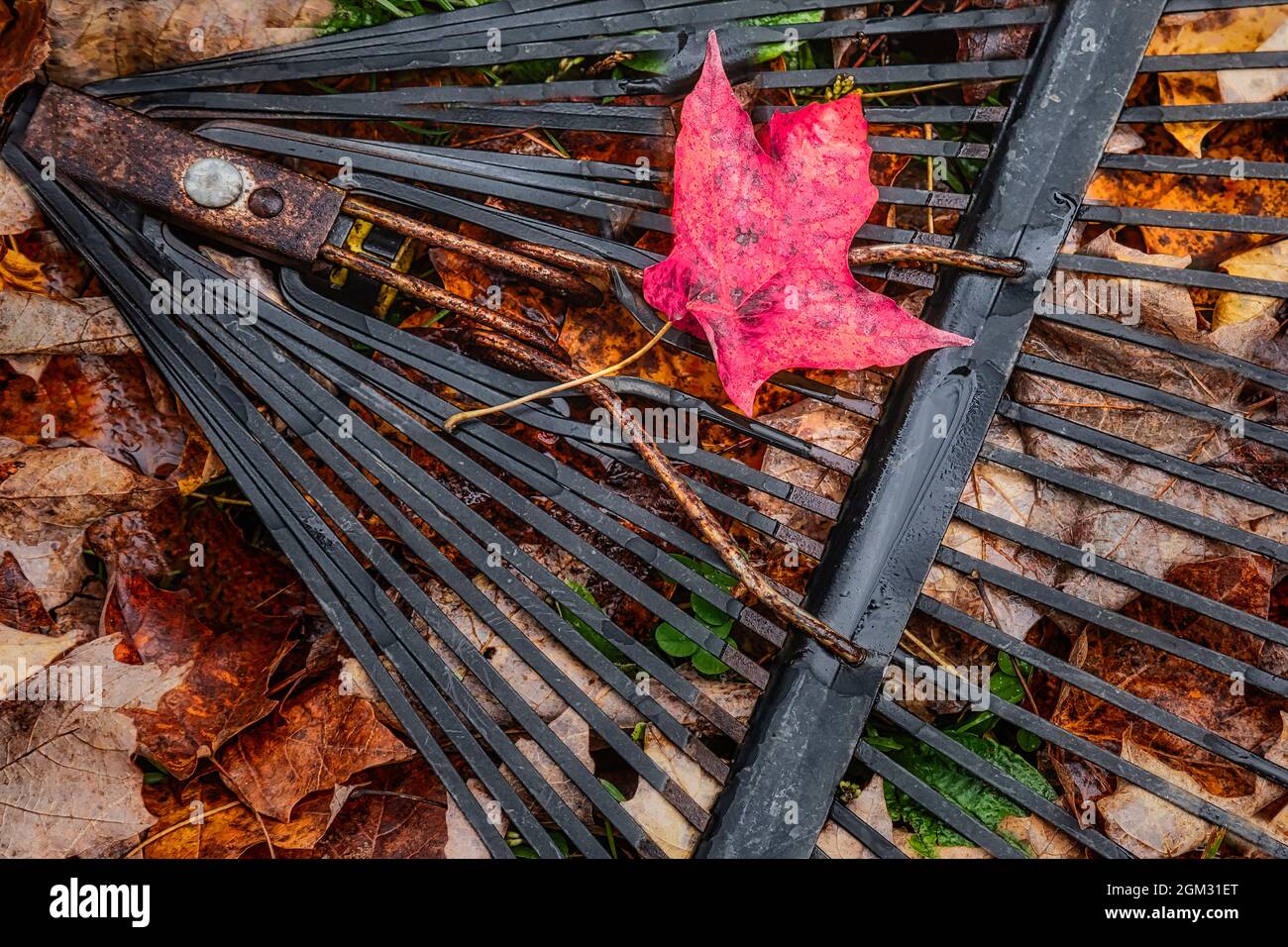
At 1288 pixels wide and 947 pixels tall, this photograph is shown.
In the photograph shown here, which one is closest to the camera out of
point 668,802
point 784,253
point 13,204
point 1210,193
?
point 784,253

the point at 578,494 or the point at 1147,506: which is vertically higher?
the point at 1147,506

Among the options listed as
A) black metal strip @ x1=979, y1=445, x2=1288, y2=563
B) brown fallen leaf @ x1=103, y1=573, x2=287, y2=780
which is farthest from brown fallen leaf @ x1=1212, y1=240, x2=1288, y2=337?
brown fallen leaf @ x1=103, y1=573, x2=287, y2=780

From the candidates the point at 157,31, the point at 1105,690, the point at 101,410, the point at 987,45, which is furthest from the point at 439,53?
the point at 1105,690

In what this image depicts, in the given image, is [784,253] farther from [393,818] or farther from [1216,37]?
[393,818]

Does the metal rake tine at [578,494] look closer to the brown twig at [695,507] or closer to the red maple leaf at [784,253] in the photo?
the brown twig at [695,507]

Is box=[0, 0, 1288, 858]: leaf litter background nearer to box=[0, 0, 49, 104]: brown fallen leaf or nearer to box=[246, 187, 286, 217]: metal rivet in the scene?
box=[0, 0, 49, 104]: brown fallen leaf

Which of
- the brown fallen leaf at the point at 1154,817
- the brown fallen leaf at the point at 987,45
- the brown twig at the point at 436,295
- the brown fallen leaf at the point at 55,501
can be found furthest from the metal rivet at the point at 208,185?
the brown fallen leaf at the point at 1154,817
